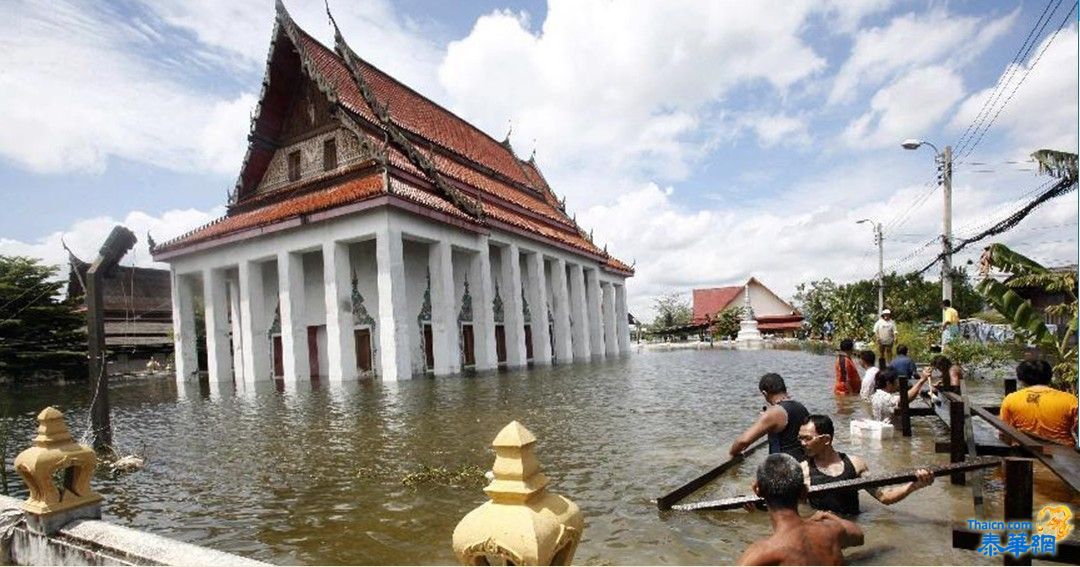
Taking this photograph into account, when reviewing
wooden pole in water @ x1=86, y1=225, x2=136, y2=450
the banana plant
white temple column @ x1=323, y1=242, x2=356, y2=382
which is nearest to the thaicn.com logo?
the banana plant

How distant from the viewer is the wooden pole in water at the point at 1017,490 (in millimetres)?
3311

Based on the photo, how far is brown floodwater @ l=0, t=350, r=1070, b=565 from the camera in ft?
13.9

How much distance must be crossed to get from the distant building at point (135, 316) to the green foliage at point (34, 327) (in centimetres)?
393

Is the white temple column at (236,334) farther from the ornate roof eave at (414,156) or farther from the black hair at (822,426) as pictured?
the black hair at (822,426)

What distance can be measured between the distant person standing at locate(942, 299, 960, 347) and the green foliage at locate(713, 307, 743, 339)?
38.4 metres

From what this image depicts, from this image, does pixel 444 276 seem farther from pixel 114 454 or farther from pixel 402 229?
pixel 114 454

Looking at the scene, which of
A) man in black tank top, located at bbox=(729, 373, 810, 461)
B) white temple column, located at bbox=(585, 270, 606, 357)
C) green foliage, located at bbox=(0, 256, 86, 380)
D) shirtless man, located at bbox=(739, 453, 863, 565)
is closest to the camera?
shirtless man, located at bbox=(739, 453, 863, 565)

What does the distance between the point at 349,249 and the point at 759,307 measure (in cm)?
4928

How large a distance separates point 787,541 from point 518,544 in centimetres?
119

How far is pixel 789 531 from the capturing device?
255 cm

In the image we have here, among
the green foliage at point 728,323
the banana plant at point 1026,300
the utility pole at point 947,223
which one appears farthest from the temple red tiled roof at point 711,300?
the banana plant at point 1026,300

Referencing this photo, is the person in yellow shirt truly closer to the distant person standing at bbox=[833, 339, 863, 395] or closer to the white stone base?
the distant person standing at bbox=[833, 339, 863, 395]

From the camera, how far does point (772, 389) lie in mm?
4965

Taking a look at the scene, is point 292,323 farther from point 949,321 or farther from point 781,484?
point 781,484
